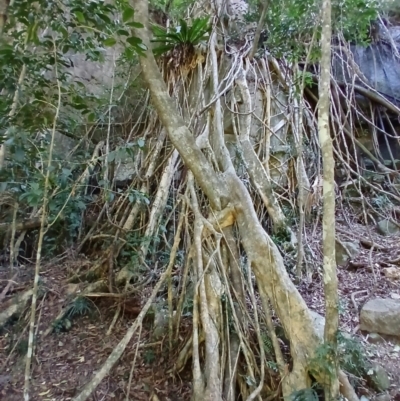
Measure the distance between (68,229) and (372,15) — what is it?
111 inches

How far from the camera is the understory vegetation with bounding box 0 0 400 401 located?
1.97m

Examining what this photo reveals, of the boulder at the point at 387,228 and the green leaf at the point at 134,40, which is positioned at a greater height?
the green leaf at the point at 134,40

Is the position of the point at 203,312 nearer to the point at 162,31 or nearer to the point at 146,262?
the point at 146,262

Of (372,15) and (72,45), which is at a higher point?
(372,15)

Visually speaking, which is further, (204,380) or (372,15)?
(372,15)

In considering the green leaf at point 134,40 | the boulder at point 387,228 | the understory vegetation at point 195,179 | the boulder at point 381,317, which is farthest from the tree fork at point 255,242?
the boulder at point 387,228

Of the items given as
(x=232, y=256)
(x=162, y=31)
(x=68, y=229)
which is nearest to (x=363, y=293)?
(x=232, y=256)

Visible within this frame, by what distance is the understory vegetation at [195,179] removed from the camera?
77.7 inches

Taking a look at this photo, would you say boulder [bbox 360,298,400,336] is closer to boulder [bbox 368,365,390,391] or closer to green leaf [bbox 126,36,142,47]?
boulder [bbox 368,365,390,391]

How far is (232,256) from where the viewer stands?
2418 mm

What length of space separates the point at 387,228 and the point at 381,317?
1682 mm

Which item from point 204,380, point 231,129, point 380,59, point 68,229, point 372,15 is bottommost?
point 204,380

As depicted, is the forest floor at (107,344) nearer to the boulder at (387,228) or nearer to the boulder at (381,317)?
the boulder at (381,317)

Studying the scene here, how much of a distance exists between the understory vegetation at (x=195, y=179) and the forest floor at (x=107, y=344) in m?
0.04
